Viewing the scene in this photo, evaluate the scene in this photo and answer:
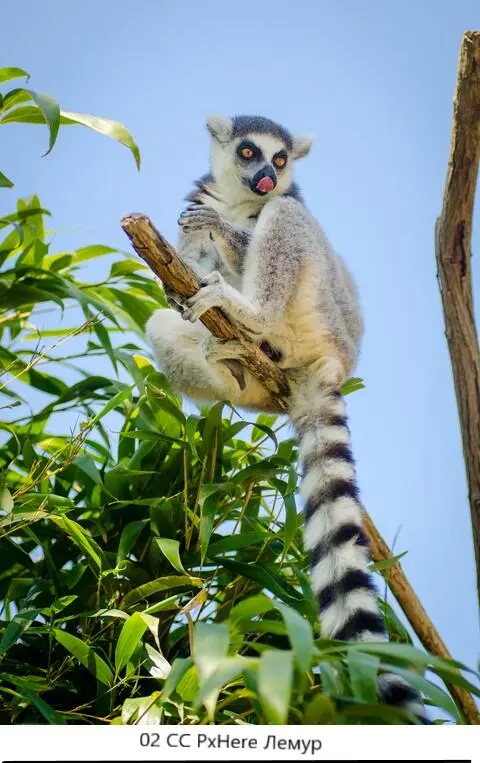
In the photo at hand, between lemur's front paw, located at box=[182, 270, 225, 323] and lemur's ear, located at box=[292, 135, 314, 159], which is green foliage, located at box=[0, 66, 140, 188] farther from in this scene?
lemur's ear, located at box=[292, 135, 314, 159]

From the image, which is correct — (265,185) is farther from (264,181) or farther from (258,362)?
(258,362)

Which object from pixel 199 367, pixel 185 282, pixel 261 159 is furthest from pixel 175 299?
pixel 261 159

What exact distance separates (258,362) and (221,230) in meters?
0.55

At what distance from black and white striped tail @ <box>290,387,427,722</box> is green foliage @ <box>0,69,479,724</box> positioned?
108 millimetres

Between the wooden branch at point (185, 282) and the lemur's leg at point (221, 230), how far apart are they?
365mm

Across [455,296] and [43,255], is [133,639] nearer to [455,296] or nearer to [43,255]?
[455,296]

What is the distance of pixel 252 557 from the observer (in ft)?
11.3

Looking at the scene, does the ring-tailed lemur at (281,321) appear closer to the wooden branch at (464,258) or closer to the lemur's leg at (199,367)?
the lemur's leg at (199,367)

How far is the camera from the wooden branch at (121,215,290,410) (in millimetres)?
2924

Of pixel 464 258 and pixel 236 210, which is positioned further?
pixel 236 210

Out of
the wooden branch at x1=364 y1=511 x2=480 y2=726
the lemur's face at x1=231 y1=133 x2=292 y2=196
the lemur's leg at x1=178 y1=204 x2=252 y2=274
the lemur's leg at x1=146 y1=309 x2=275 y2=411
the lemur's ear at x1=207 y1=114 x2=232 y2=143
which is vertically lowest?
the wooden branch at x1=364 y1=511 x2=480 y2=726

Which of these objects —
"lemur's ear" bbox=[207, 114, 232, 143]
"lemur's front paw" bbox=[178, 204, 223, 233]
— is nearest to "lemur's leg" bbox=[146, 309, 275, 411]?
"lemur's front paw" bbox=[178, 204, 223, 233]

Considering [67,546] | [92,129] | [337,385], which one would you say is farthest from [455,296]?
[67,546]

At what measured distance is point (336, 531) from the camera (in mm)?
2857
